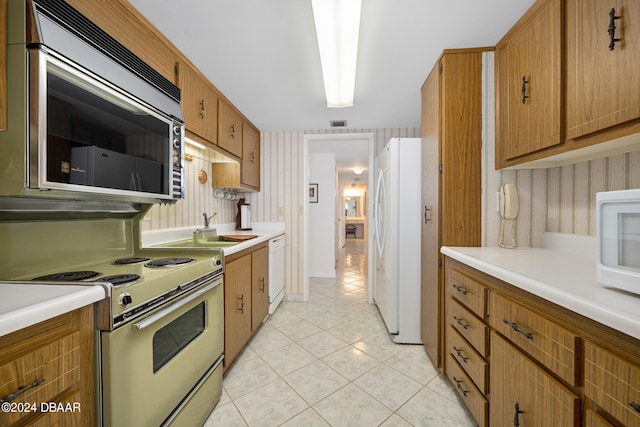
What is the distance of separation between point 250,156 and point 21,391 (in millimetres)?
2684

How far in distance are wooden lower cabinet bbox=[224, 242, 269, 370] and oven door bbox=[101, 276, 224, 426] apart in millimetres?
266

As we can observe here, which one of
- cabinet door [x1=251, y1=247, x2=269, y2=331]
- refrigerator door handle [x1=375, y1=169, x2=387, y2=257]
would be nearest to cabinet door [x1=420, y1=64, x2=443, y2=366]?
refrigerator door handle [x1=375, y1=169, x2=387, y2=257]

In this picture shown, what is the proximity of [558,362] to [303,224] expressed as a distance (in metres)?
2.76

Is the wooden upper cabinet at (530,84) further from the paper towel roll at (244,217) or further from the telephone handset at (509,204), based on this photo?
the paper towel roll at (244,217)

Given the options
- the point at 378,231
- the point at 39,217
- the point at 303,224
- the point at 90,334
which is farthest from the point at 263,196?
the point at 90,334

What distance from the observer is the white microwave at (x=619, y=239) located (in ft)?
2.35

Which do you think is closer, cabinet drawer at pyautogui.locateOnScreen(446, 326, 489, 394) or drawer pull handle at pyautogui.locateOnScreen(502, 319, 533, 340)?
drawer pull handle at pyautogui.locateOnScreen(502, 319, 533, 340)

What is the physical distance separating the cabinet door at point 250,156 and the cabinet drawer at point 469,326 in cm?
224

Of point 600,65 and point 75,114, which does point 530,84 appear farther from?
point 75,114

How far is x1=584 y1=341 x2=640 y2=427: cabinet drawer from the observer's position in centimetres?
60

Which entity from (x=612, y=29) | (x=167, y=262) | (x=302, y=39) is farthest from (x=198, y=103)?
(x=612, y=29)

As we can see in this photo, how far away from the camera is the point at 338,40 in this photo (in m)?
1.49

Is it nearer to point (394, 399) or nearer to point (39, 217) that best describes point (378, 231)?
point (394, 399)

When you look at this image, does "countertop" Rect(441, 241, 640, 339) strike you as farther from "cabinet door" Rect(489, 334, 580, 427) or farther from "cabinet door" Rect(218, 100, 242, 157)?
"cabinet door" Rect(218, 100, 242, 157)
